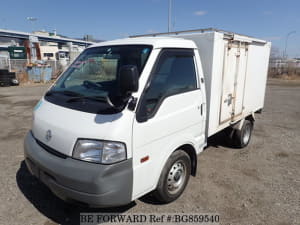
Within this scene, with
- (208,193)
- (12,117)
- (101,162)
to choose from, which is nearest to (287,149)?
(208,193)

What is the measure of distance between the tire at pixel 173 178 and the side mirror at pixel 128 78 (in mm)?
1181

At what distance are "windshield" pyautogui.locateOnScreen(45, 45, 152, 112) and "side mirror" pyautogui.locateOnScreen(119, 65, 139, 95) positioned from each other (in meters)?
0.32

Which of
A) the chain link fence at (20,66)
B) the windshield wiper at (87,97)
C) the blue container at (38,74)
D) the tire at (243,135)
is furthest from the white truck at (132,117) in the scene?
the blue container at (38,74)

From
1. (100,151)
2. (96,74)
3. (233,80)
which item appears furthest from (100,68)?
(233,80)

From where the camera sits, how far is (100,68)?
304 cm

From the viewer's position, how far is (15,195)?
3055 millimetres

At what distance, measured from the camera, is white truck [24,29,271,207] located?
2.03 m

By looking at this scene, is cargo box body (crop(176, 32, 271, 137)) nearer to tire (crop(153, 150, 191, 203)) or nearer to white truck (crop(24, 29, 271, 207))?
white truck (crop(24, 29, 271, 207))

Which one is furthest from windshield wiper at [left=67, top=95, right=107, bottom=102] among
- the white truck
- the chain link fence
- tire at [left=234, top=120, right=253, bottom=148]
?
the chain link fence

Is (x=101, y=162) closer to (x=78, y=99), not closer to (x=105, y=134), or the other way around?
(x=105, y=134)

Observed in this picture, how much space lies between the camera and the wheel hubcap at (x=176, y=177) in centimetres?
286

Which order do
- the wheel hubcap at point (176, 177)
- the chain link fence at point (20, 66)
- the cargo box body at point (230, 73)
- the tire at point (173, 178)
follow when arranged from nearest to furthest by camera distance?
1. the tire at point (173, 178)
2. the wheel hubcap at point (176, 177)
3. the cargo box body at point (230, 73)
4. the chain link fence at point (20, 66)

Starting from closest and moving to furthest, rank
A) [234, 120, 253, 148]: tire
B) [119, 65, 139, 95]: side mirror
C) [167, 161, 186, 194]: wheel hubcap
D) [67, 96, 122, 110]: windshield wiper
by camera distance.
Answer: [119, 65, 139, 95]: side mirror, [67, 96, 122, 110]: windshield wiper, [167, 161, 186, 194]: wheel hubcap, [234, 120, 253, 148]: tire

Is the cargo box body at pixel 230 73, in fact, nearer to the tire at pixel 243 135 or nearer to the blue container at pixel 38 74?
the tire at pixel 243 135
